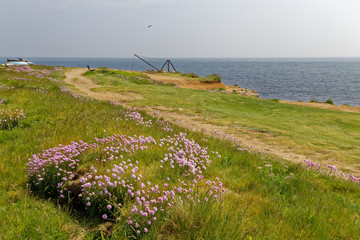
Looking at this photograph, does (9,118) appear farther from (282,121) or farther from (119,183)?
(282,121)

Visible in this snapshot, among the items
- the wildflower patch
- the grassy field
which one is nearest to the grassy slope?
the grassy field

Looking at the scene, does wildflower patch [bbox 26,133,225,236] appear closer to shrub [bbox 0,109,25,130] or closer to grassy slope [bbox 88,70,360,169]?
shrub [bbox 0,109,25,130]

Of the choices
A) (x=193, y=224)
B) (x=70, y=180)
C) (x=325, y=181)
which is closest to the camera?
A: (x=193, y=224)

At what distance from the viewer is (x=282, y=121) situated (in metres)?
16.7

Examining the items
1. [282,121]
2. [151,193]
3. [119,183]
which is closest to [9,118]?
[119,183]

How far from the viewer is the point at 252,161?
6695 mm

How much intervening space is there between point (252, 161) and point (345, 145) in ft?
23.0

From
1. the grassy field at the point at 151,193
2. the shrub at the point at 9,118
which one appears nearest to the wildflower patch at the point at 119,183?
the grassy field at the point at 151,193

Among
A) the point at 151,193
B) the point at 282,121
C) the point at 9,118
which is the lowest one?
the point at 282,121

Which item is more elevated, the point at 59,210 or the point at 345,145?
Result: the point at 59,210

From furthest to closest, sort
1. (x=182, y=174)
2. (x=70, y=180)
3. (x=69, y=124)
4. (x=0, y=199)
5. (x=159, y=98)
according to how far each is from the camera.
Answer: (x=159, y=98) → (x=69, y=124) → (x=182, y=174) → (x=70, y=180) → (x=0, y=199)

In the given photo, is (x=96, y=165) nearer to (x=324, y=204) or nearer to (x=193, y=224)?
(x=193, y=224)

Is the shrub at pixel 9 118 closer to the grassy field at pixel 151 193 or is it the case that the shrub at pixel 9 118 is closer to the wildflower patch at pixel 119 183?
the grassy field at pixel 151 193

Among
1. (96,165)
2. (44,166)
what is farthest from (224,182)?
(44,166)
